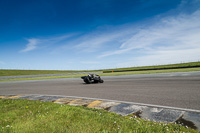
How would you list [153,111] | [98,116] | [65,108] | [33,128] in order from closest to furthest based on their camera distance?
[33,128] < [98,116] < [153,111] < [65,108]

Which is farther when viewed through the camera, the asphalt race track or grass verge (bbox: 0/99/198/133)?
the asphalt race track

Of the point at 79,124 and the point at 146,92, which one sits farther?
the point at 146,92

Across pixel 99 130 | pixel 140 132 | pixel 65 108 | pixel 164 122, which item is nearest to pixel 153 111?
pixel 164 122

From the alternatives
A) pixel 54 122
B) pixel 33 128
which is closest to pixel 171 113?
pixel 54 122

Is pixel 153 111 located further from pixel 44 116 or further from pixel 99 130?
pixel 44 116

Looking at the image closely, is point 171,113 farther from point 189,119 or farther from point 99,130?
point 99,130

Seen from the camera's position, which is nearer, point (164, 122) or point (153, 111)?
point (164, 122)

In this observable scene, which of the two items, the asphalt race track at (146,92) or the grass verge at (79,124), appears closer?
the grass verge at (79,124)

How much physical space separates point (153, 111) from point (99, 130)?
7.01ft

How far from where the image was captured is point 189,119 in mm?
3549

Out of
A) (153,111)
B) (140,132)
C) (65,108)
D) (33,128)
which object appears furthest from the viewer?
(65,108)

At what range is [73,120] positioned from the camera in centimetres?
374

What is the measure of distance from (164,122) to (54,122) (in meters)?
2.97

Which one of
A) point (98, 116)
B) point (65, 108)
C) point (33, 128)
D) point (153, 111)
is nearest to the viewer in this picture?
point (33, 128)
